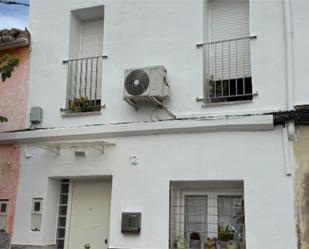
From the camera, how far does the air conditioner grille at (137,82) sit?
846 cm

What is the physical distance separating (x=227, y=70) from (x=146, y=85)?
4.98ft

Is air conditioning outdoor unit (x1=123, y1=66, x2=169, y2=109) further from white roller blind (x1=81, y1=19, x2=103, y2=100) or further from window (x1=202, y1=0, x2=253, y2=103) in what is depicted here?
white roller blind (x1=81, y1=19, x2=103, y2=100)

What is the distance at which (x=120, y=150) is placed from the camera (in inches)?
347

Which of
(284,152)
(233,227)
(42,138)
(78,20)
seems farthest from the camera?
(78,20)

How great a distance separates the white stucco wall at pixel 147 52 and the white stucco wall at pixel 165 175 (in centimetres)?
57

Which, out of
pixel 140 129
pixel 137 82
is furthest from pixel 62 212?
pixel 137 82

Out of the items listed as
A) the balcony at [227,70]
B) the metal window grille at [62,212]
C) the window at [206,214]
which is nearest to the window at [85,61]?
the metal window grille at [62,212]

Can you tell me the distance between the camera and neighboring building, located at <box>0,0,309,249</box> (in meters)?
7.84

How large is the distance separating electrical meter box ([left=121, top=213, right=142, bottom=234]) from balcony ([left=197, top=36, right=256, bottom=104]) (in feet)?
7.73

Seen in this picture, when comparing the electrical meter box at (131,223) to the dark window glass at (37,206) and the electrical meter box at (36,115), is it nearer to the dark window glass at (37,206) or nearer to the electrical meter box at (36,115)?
the dark window glass at (37,206)

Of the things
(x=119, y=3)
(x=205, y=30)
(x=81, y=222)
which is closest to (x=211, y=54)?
(x=205, y=30)

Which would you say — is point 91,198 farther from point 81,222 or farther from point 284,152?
point 284,152

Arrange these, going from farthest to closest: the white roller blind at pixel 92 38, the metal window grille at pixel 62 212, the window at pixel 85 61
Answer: the white roller blind at pixel 92 38, the window at pixel 85 61, the metal window grille at pixel 62 212

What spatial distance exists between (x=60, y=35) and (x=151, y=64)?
2242mm
